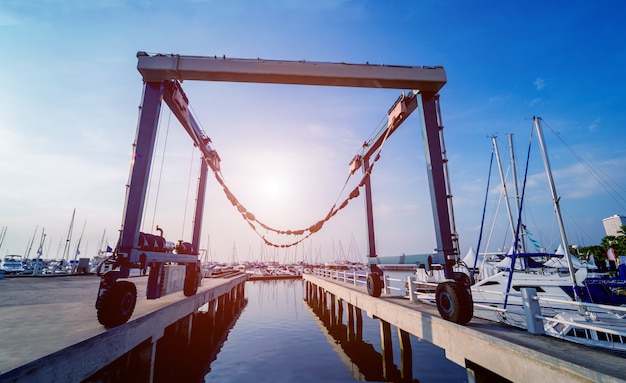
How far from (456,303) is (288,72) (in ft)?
30.3

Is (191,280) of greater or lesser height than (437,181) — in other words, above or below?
below

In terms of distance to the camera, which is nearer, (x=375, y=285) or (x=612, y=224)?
(x=375, y=285)

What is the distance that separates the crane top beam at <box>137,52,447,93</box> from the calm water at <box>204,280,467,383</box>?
11668 mm

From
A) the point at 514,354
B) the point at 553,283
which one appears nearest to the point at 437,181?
the point at 514,354

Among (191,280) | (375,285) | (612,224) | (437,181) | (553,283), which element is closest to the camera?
(437,181)

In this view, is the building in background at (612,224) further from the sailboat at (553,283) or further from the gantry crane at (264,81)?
the gantry crane at (264,81)

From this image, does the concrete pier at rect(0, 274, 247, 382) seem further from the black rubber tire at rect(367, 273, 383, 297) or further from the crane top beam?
the black rubber tire at rect(367, 273, 383, 297)

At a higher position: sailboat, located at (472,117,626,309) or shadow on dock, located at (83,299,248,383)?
sailboat, located at (472,117,626,309)

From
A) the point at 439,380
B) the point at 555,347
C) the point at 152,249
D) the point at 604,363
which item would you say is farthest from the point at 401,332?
the point at 152,249

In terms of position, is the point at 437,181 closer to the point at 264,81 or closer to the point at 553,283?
the point at 264,81

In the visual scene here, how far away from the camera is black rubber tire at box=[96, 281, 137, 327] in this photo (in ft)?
20.4

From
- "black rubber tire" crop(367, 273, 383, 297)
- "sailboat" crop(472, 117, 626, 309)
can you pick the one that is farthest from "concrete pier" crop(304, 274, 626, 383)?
"sailboat" crop(472, 117, 626, 309)

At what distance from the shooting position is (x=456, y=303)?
23.0ft

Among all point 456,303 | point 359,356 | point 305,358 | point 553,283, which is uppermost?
point 456,303
